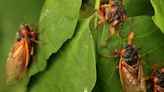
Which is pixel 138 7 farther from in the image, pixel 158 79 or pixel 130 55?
pixel 158 79

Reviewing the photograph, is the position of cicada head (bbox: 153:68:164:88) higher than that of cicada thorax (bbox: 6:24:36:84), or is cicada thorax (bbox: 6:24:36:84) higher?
cicada thorax (bbox: 6:24:36:84)

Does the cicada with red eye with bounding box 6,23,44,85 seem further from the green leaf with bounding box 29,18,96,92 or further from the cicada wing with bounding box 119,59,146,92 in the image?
the cicada wing with bounding box 119,59,146,92

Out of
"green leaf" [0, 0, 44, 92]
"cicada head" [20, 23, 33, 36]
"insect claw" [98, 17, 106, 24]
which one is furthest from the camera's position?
"green leaf" [0, 0, 44, 92]

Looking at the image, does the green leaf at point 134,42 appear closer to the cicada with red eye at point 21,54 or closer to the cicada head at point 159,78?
the cicada head at point 159,78

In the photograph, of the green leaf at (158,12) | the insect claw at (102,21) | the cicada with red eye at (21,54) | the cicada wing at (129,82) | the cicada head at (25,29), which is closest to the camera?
the green leaf at (158,12)

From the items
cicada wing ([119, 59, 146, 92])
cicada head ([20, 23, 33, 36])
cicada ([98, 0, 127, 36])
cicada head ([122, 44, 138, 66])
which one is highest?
cicada ([98, 0, 127, 36])

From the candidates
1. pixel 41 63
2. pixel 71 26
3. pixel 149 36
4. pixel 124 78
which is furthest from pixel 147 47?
pixel 41 63

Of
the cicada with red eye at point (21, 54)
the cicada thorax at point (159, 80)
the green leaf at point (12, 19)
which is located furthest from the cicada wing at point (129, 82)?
the green leaf at point (12, 19)

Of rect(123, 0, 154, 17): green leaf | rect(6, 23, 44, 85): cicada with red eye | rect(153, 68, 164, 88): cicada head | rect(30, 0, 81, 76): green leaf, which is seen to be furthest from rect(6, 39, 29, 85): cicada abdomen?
rect(153, 68, 164, 88): cicada head
